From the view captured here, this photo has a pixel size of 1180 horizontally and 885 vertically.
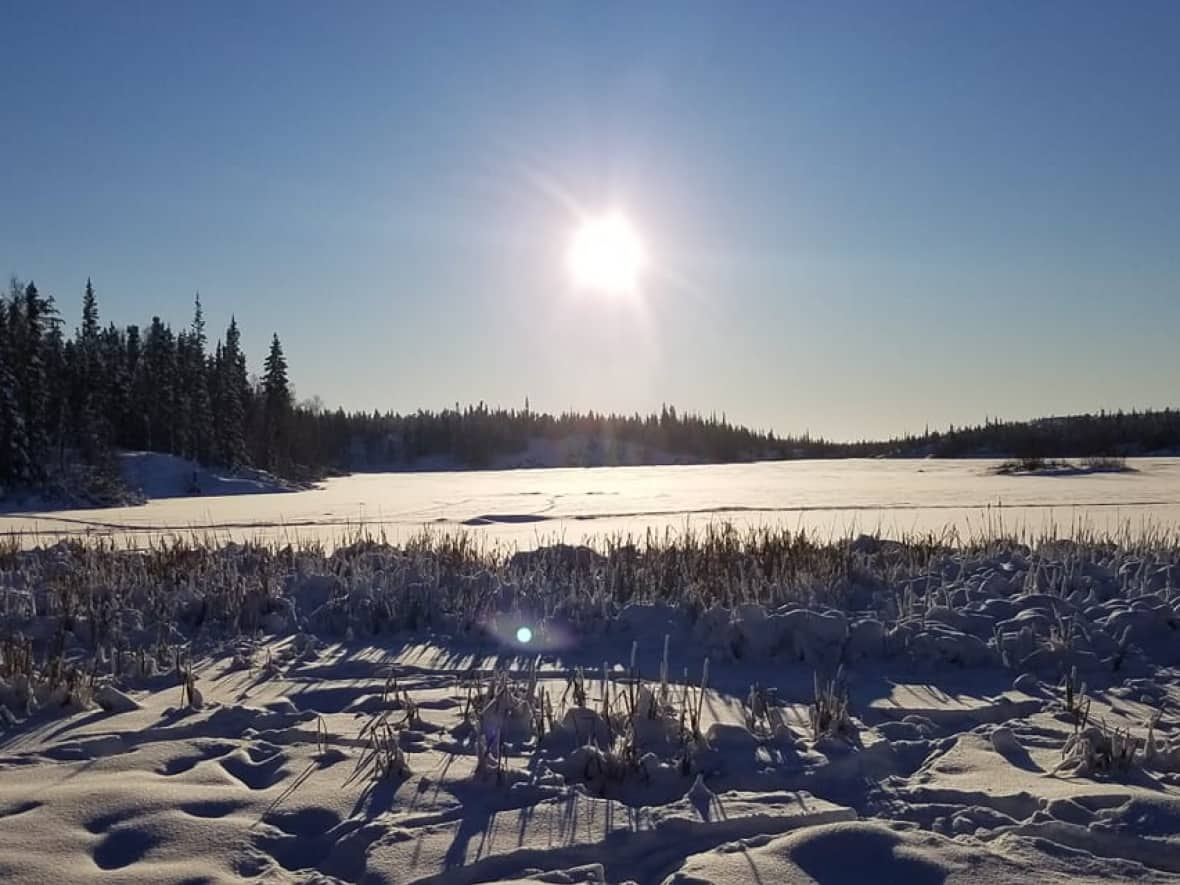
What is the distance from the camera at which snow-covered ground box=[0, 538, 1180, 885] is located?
276 cm

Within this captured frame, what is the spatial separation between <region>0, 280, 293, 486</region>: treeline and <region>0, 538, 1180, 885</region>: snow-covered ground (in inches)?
1220

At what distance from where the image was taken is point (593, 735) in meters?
3.79

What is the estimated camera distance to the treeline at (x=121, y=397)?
33.3 meters

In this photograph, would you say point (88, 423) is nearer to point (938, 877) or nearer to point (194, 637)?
point (194, 637)

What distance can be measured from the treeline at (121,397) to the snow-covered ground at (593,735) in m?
31.0

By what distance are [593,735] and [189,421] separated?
50.0 metres

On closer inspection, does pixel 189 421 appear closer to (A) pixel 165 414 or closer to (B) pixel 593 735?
(A) pixel 165 414

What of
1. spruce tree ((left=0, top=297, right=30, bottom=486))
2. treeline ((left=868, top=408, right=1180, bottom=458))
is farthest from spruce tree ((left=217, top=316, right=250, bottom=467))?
treeline ((left=868, top=408, right=1180, bottom=458))

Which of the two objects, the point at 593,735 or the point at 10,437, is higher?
the point at 10,437

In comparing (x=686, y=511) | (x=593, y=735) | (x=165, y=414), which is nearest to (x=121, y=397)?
(x=165, y=414)

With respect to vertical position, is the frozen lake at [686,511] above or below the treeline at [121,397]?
below

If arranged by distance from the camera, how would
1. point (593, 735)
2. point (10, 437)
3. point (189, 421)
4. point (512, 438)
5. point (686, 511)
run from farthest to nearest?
point (512, 438), point (189, 421), point (10, 437), point (686, 511), point (593, 735)

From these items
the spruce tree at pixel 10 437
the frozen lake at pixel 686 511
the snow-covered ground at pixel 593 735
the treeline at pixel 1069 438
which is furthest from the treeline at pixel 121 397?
the treeline at pixel 1069 438

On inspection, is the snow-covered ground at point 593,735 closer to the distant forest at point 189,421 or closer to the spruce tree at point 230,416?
the distant forest at point 189,421
